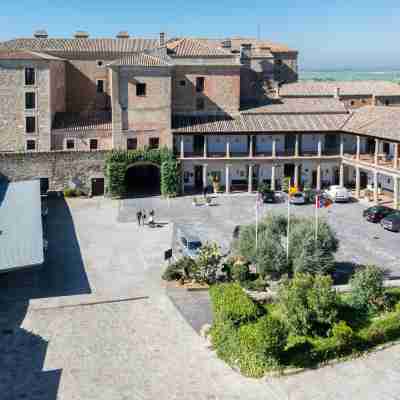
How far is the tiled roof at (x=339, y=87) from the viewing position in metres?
74.6


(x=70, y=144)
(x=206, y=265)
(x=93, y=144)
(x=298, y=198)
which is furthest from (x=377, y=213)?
(x=70, y=144)

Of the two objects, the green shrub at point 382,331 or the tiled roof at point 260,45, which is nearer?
the green shrub at point 382,331

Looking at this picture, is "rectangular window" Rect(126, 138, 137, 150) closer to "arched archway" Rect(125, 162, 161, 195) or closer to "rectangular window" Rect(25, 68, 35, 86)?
"arched archway" Rect(125, 162, 161, 195)

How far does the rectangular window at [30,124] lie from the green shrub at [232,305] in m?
35.8

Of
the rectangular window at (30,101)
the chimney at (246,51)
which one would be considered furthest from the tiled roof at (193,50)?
the chimney at (246,51)

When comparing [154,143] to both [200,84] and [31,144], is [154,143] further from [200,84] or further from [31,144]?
[31,144]

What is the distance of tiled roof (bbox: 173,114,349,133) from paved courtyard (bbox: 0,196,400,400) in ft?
50.5

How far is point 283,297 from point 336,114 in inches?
1450

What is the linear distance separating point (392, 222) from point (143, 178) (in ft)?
82.2

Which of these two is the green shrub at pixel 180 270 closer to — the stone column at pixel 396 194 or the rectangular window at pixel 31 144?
the stone column at pixel 396 194

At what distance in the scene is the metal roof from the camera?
30594 mm

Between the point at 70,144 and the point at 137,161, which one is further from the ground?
the point at 70,144

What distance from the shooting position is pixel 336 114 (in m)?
60.6

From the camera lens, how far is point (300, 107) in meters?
61.2
